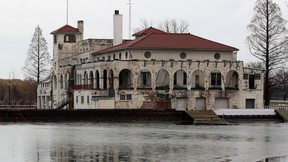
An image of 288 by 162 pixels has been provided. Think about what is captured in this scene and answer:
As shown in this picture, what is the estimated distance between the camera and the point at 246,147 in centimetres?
4328

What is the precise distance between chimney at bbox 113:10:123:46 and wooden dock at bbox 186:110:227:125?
80.5ft

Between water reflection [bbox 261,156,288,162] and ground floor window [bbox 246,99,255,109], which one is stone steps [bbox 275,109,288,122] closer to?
ground floor window [bbox 246,99,255,109]

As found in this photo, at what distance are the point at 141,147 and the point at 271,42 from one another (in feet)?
175

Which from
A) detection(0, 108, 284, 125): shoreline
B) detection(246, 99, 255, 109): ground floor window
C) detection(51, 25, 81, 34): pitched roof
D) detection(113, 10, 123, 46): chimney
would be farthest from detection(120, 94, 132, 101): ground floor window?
detection(51, 25, 81, 34): pitched roof

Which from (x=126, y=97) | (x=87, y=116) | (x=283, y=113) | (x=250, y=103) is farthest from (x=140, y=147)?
(x=250, y=103)

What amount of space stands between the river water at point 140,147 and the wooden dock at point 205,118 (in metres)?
18.4

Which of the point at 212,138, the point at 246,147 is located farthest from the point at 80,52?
the point at 246,147

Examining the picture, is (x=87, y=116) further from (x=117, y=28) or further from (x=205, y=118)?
(x=117, y=28)

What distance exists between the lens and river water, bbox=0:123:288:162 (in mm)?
36062

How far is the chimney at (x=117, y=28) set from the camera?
99.1m

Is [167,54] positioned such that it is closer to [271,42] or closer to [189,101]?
[189,101]

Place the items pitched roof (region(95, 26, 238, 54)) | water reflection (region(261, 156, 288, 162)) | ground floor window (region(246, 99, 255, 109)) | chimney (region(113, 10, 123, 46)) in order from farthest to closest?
chimney (region(113, 10, 123, 46)) < pitched roof (region(95, 26, 238, 54)) < ground floor window (region(246, 99, 255, 109)) < water reflection (region(261, 156, 288, 162))

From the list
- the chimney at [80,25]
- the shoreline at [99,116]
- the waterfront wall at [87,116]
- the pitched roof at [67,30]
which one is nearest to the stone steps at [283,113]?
the shoreline at [99,116]

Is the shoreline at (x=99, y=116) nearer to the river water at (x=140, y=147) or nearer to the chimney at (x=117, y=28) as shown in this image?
the river water at (x=140, y=147)
